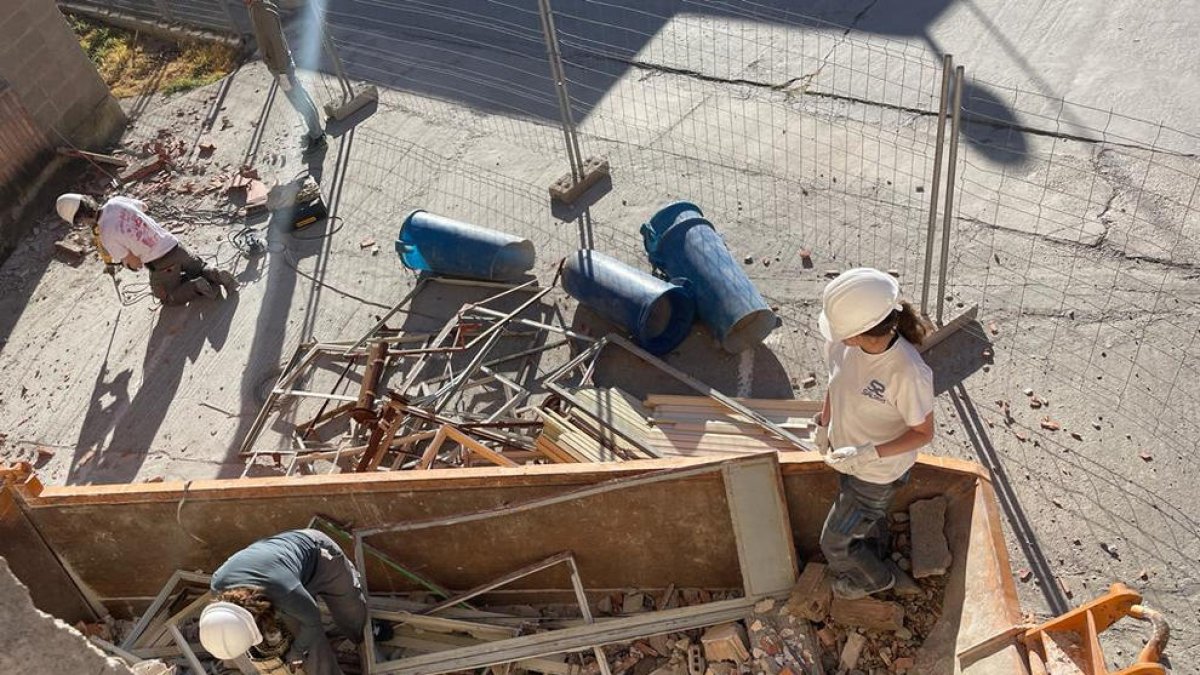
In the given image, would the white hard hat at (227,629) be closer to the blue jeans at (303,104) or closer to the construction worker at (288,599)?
the construction worker at (288,599)

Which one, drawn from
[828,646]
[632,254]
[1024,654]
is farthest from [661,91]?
[1024,654]

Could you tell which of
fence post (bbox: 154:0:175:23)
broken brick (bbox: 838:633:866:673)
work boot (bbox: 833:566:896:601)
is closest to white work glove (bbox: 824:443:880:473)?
work boot (bbox: 833:566:896:601)

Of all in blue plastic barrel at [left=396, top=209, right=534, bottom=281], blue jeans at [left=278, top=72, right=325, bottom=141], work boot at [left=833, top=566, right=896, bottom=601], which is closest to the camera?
work boot at [left=833, top=566, right=896, bottom=601]

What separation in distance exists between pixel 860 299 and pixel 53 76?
1101cm

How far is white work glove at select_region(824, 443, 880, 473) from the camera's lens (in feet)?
16.7

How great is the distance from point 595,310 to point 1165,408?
422cm

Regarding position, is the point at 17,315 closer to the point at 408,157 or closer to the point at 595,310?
the point at 408,157

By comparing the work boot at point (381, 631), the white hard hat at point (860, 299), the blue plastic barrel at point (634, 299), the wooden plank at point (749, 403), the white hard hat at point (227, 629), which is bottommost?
the white hard hat at point (227, 629)

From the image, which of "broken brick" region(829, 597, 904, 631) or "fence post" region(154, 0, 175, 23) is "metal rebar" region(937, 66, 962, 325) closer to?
"broken brick" region(829, 597, 904, 631)

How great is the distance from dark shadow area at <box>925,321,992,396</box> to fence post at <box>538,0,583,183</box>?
3903 mm

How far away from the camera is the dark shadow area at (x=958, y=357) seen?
766 centimetres

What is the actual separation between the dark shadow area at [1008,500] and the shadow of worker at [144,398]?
642cm

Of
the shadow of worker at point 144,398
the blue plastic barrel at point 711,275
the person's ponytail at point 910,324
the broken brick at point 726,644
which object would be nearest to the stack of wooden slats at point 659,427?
the blue plastic barrel at point 711,275

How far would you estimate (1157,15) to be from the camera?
10.5 metres
